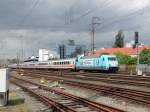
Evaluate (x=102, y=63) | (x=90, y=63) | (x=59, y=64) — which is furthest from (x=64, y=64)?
(x=102, y=63)

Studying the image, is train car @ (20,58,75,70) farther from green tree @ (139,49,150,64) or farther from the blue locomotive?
green tree @ (139,49,150,64)

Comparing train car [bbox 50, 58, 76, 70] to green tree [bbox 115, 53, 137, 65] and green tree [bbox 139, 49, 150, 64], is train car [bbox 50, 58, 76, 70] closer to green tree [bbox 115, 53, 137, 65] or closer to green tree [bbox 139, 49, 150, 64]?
green tree [bbox 139, 49, 150, 64]

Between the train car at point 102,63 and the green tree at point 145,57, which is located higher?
→ the green tree at point 145,57

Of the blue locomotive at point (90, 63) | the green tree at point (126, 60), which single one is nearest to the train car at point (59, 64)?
the blue locomotive at point (90, 63)

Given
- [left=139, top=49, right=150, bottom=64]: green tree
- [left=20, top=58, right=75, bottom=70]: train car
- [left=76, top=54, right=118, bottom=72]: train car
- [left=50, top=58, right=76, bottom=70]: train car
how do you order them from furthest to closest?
1. [left=139, top=49, right=150, bottom=64]: green tree
2. [left=20, top=58, right=75, bottom=70]: train car
3. [left=50, top=58, right=76, bottom=70]: train car
4. [left=76, top=54, right=118, bottom=72]: train car

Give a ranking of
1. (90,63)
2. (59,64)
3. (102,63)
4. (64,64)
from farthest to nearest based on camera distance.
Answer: (59,64)
(64,64)
(90,63)
(102,63)

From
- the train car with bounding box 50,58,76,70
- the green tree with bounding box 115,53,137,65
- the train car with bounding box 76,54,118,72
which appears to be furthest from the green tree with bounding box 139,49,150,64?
the train car with bounding box 76,54,118,72

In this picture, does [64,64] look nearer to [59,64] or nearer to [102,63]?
[59,64]

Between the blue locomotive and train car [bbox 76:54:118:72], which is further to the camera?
the blue locomotive

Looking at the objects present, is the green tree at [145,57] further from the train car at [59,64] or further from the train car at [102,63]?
the train car at [102,63]

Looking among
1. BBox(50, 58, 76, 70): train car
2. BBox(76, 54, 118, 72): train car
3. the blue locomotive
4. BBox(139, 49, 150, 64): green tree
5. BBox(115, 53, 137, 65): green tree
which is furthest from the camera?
BBox(115, 53, 137, 65): green tree

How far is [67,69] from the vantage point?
258ft

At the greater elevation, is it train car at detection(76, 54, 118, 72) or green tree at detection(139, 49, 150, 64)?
green tree at detection(139, 49, 150, 64)

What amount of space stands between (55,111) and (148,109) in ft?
12.9
